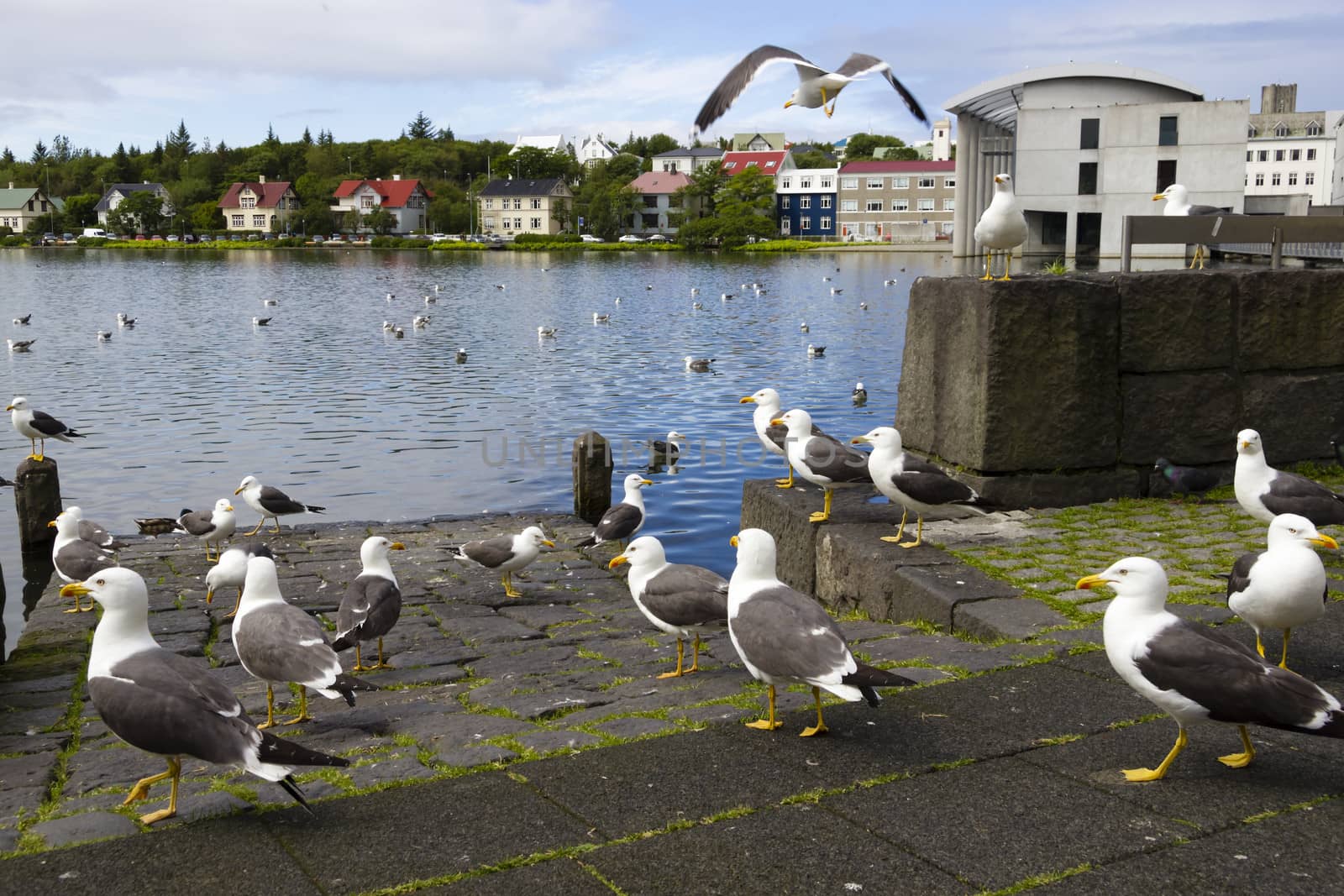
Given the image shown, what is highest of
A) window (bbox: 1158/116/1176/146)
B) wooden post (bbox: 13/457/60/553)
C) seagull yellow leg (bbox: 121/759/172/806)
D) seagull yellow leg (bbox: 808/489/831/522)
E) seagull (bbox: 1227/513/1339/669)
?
window (bbox: 1158/116/1176/146)

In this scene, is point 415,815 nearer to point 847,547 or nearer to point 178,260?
point 847,547

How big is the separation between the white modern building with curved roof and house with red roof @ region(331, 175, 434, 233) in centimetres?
8765

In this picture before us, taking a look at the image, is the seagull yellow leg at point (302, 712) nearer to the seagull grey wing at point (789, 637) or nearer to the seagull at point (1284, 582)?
the seagull grey wing at point (789, 637)

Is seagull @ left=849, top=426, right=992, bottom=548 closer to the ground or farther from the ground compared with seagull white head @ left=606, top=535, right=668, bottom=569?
farther from the ground

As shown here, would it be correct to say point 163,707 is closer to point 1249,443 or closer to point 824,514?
point 824,514

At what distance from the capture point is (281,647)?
595 cm

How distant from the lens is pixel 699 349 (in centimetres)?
3550

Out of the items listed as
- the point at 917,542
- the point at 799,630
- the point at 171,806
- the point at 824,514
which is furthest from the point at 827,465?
the point at 171,806

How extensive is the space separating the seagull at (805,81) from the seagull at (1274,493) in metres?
4.70

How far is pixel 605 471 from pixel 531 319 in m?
33.3

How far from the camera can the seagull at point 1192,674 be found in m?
4.00

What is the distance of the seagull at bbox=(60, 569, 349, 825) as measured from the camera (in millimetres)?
4180

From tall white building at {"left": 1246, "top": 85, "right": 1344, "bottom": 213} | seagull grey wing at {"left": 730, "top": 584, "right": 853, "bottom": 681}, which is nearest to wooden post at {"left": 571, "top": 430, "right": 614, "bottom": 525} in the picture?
seagull grey wing at {"left": 730, "top": 584, "right": 853, "bottom": 681}

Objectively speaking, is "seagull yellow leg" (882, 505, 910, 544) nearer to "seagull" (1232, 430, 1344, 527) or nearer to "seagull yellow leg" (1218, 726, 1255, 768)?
"seagull" (1232, 430, 1344, 527)
